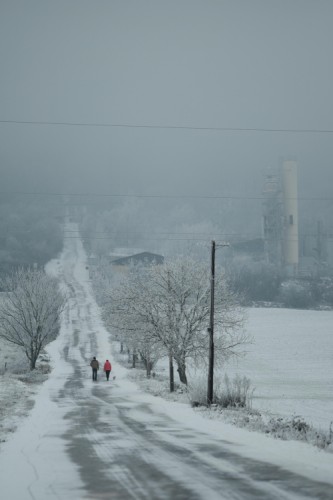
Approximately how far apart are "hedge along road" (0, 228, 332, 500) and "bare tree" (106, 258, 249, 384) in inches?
527

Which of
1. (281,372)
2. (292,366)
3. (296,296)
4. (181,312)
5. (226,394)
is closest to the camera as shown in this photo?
(226,394)

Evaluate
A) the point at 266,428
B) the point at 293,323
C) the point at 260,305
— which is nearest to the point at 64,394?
the point at 266,428

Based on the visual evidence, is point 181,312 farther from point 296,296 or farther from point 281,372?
point 296,296

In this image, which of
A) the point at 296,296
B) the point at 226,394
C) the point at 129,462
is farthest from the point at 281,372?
the point at 296,296

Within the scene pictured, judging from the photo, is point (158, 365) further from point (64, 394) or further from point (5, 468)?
point (5, 468)

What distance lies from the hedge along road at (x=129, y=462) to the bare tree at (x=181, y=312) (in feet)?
43.9

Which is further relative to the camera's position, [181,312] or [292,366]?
[292,366]

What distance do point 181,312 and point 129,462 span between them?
95.6ft

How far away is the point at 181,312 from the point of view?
41.5 metres

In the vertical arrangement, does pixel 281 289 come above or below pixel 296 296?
above

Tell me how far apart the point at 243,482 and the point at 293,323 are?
12144 centimetres

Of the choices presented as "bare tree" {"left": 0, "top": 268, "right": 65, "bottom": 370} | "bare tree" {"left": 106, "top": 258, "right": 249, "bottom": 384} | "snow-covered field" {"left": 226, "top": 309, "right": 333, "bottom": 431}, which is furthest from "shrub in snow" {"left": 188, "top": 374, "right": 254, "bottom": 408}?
"bare tree" {"left": 0, "top": 268, "right": 65, "bottom": 370}

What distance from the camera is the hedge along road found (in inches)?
379

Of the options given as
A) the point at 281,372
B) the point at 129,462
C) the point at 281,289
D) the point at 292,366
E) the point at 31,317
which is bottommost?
the point at 281,372
